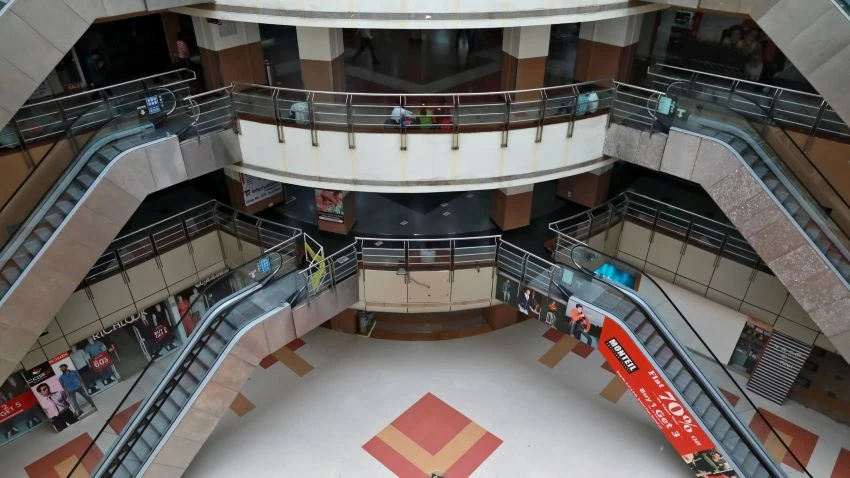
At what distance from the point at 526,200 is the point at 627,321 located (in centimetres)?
407

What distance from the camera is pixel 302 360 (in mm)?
15258

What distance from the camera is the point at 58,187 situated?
10.8m

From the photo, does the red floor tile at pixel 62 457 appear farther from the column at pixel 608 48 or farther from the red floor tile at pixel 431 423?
the column at pixel 608 48

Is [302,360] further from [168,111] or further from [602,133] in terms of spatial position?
[602,133]

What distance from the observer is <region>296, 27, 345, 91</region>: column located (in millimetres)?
11945

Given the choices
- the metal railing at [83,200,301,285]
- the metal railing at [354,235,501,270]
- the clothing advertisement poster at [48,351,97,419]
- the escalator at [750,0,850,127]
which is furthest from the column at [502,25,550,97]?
the clothing advertisement poster at [48,351,97,419]

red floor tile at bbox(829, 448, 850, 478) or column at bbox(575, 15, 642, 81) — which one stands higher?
column at bbox(575, 15, 642, 81)

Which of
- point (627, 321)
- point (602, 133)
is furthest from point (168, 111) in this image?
point (627, 321)

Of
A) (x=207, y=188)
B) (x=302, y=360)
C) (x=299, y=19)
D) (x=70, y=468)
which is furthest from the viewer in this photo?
(x=207, y=188)

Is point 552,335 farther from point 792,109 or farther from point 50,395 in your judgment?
point 50,395

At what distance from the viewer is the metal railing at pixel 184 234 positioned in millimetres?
13406

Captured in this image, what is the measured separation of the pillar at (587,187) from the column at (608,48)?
2.51 meters

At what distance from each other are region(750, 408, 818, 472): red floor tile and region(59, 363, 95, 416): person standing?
15.0m

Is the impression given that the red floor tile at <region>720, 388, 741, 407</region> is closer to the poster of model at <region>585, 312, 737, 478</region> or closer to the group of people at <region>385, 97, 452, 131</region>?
the poster of model at <region>585, 312, 737, 478</region>
